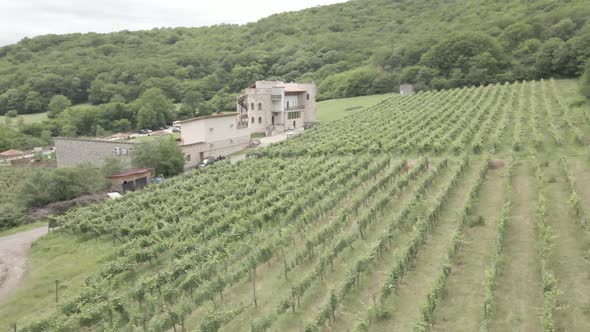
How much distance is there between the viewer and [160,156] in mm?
32406

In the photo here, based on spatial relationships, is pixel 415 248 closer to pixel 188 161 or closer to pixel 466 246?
pixel 466 246

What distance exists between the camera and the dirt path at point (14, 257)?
15672 millimetres

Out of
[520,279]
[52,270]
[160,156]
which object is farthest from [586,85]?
[52,270]

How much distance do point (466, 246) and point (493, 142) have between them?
1406cm

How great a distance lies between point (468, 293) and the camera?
12.0 metres

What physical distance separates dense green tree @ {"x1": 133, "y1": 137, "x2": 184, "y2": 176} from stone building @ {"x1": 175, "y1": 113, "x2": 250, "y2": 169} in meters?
2.35

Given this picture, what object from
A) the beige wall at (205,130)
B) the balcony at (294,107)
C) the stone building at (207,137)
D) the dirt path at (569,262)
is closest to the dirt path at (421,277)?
the dirt path at (569,262)

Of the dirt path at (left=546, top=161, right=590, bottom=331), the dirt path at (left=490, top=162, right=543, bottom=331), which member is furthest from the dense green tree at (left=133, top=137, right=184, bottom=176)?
the dirt path at (left=546, top=161, right=590, bottom=331)

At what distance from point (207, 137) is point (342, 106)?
25.1 m

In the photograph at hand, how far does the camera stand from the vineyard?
11.4 m

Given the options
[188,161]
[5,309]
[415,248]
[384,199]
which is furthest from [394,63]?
[5,309]

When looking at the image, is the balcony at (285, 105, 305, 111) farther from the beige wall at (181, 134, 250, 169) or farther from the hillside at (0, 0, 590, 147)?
the hillside at (0, 0, 590, 147)

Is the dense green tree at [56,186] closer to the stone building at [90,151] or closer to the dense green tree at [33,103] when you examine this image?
the stone building at [90,151]

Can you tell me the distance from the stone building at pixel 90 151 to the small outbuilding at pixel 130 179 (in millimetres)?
2136
